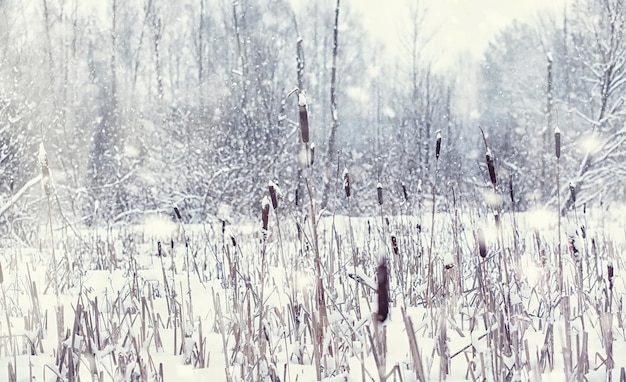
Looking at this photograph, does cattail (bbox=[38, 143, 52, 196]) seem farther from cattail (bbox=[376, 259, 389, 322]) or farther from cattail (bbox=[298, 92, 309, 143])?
cattail (bbox=[376, 259, 389, 322])

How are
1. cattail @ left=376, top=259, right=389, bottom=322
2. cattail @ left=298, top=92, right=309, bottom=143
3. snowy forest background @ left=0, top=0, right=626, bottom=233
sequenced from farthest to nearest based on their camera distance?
snowy forest background @ left=0, top=0, right=626, bottom=233
cattail @ left=298, top=92, right=309, bottom=143
cattail @ left=376, top=259, right=389, bottom=322

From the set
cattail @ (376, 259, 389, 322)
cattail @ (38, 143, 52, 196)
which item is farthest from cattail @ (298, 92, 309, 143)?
cattail @ (38, 143, 52, 196)

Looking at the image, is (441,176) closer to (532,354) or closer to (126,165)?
(126,165)

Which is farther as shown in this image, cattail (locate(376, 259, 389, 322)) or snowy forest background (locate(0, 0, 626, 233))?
snowy forest background (locate(0, 0, 626, 233))

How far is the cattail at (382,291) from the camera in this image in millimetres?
873

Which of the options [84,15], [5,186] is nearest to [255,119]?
[5,186]

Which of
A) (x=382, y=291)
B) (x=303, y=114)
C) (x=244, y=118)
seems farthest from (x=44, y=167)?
(x=244, y=118)

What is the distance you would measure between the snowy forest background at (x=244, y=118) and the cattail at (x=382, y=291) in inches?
45.9

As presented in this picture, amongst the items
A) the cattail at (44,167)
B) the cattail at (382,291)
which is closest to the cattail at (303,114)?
the cattail at (382,291)

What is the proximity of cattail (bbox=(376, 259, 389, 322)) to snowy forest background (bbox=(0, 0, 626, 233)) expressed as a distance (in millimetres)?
1166

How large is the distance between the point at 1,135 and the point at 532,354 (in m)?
7.94

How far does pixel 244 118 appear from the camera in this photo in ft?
44.7

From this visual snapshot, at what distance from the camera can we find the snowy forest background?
34.3 feet

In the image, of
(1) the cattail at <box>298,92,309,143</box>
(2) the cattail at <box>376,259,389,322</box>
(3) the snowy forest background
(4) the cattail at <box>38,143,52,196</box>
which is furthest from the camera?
(3) the snowy forest background
